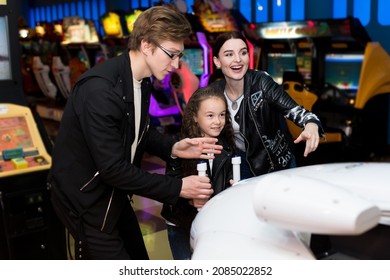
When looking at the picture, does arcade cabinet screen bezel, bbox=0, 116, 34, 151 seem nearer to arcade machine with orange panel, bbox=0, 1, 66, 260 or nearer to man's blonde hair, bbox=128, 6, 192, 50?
arcade machine with orange panel, bbox=0, 1, 66, 260

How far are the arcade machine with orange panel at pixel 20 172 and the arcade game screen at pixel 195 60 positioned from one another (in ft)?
16.7

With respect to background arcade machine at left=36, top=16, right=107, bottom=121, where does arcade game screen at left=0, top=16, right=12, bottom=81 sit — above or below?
above

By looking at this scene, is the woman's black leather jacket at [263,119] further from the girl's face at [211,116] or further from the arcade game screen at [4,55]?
the arcade game screen at [4,55]

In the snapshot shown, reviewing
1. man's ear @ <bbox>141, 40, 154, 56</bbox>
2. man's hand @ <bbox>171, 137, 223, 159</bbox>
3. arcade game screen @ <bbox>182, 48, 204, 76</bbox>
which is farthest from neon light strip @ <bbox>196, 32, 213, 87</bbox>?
man's ear @ <bbox>141, 40, 154, 56</bbox>

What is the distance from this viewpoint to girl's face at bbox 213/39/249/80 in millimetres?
2527

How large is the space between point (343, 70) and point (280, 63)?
3.25 ft

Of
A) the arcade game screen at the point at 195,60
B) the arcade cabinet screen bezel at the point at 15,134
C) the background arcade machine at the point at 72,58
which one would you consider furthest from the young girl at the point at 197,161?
the background arcade machine at the point at 72,58

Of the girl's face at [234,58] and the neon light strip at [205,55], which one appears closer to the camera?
the girl's face at [234,58]

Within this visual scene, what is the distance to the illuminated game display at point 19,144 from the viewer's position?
2.91 m

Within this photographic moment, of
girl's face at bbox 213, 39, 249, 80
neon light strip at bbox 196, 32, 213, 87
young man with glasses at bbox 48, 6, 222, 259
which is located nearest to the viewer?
young man with glasses at bbox 48, 6, 222, 259

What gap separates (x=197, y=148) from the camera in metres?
2.15

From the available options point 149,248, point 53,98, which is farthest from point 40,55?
point 149,248

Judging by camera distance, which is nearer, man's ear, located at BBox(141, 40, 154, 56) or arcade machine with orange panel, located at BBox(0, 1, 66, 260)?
man's ear, located at BBox(141, 40, 154, 56)

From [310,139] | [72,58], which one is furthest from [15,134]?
[72,58]
